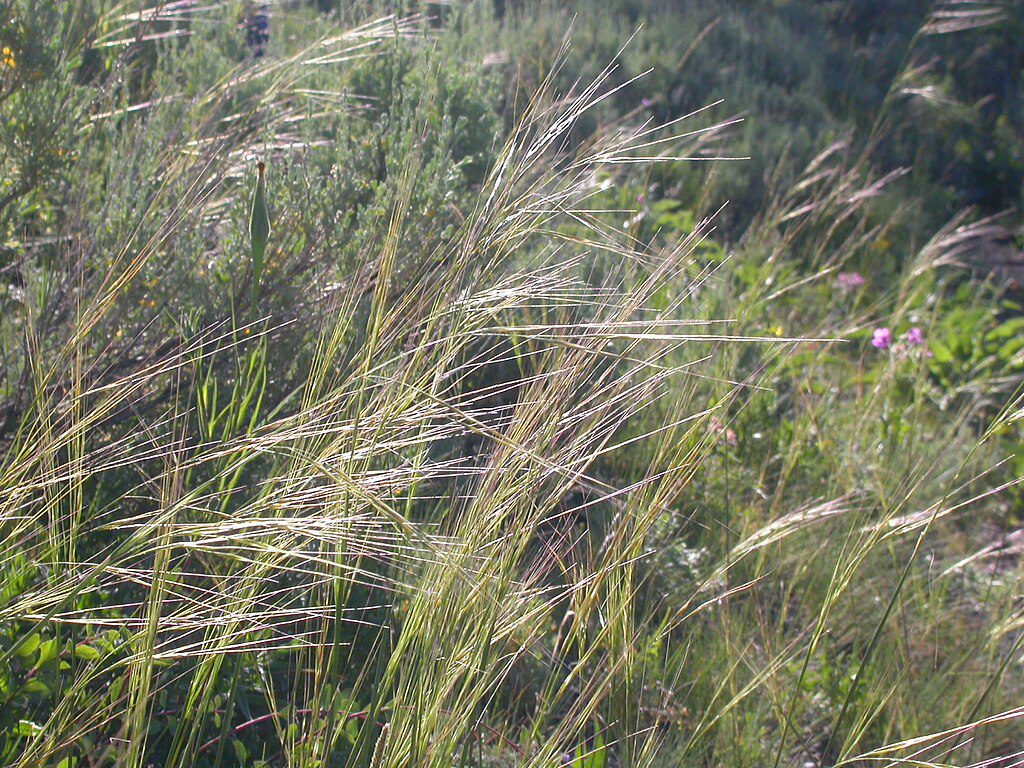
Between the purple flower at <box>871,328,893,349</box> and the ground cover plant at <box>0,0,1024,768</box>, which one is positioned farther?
the purple flower at <box>871,328,893,349</box>

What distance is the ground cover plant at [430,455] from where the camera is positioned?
53.4 inches

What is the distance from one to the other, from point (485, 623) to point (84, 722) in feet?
2.07

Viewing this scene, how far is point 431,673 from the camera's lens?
132 cm

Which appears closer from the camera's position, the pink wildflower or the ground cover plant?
the ground cover plant

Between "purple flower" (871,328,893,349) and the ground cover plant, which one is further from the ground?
the ground cover plant

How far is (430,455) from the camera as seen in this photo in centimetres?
215

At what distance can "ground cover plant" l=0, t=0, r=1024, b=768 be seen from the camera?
1357 millimetres

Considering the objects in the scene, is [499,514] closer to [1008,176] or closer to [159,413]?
[159,413]

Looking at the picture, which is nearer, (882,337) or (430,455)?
(430,455)

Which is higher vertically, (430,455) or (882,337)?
(430,455)

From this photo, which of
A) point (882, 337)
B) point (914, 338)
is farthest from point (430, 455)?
point (914, 338)

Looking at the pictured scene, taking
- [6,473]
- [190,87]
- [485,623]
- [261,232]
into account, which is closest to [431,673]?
[485,623]

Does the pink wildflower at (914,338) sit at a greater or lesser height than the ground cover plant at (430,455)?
lesser

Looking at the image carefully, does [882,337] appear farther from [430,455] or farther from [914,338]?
[430,455]
